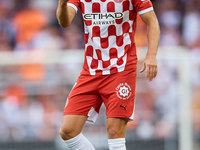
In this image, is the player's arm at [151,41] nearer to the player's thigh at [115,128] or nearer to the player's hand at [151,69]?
the player's hand at [151,69]

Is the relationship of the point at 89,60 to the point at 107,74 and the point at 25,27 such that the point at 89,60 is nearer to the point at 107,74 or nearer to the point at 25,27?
the point at 107,74

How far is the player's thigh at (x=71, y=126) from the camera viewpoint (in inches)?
149

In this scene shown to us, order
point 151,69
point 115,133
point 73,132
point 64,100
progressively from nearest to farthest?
1. point 151,69
2. point 115,133
3. point 73,132
4. point 64,100

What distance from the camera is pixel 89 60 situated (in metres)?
3.96

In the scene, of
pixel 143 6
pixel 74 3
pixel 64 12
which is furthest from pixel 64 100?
pixel 143 6

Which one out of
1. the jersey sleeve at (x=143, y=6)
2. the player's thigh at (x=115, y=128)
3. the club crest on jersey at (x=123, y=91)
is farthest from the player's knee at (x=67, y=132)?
the jersey sleeve at (x=143, y=6)

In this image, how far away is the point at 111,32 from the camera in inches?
151

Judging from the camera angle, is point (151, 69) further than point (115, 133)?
No

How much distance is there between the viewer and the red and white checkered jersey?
3.81 meters

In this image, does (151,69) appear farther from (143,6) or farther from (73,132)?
(73,132)

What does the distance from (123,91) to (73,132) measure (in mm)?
583

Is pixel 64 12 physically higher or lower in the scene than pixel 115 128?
higher

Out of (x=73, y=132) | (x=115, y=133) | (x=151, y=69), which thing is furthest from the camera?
(x=73, y=132)

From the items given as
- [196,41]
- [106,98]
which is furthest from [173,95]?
[106,98]
